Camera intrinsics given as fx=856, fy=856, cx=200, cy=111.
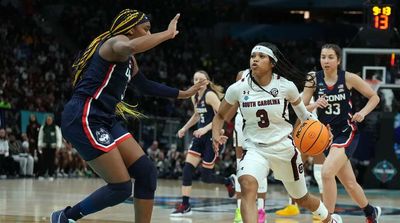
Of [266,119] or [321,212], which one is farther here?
[321,212]

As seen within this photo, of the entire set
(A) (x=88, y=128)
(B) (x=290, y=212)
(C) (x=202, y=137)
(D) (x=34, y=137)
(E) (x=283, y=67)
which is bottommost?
(B) (x=290, y=212)

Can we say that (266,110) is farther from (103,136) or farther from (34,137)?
(34,137)

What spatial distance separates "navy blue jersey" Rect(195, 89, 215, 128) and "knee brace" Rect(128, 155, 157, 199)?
627cm

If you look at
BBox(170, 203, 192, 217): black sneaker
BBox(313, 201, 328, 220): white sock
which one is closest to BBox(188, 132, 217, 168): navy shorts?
BBox(170, 203, 192, 217): black sneaker

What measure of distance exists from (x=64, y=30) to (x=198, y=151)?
2425 cm

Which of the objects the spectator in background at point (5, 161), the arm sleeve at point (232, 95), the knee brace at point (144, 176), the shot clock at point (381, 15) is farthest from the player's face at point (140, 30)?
the spectator in background at point (5, 161)

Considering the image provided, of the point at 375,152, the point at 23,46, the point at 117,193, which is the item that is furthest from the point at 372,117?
the point at 117,193

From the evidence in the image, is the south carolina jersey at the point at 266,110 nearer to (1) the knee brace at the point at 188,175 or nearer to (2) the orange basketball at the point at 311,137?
(2) the orange basketball at the point at 311,137

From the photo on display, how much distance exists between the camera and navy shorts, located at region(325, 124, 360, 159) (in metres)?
10.8

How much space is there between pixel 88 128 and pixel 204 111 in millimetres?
6512

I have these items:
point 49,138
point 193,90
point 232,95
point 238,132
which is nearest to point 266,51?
point 232,95

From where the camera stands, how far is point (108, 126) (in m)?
7.99

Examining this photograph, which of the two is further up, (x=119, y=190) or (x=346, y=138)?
(x=346, y=138)

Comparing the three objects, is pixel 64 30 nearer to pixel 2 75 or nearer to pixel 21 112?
pixel 2 75
